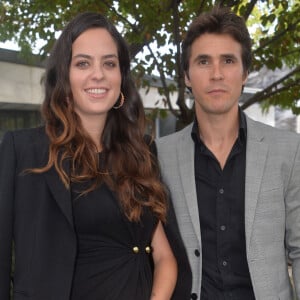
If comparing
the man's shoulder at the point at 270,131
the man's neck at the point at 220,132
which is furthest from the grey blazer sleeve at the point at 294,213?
the man's neck at the point at 220,132

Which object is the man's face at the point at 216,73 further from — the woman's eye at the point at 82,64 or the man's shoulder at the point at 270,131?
the woman's eye at the point at 82,64

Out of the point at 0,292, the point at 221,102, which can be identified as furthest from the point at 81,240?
the point at 221,102

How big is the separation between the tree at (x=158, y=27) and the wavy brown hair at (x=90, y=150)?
1956mm

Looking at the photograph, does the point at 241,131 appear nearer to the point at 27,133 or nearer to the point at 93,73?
the point at 93,73

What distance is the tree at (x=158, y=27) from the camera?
5.04m

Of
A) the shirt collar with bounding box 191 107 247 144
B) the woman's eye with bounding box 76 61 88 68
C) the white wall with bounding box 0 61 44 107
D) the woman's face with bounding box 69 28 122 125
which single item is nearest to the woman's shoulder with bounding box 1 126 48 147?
the woman's face with bounding box 69 28 122 125

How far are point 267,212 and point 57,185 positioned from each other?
1231 millimetres

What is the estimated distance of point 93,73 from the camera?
277 centimetres

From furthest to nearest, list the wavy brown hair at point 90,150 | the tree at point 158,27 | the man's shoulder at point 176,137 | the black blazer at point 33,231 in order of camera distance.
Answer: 1. the tree at point 158,27
2. the man's shoulder at point 176,137
3. the wavy brown hair at point 90,150
4. the black blazer at point 33,231

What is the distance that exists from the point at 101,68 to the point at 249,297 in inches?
64.2

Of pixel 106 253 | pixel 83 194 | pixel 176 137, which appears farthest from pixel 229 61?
pixel 106 253

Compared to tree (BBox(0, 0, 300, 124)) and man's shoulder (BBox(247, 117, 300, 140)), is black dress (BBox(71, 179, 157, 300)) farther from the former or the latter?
tree (BBox(0, 0, 300, 124))

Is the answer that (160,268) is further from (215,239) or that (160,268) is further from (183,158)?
(183,158)

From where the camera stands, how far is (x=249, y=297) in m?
2.81
